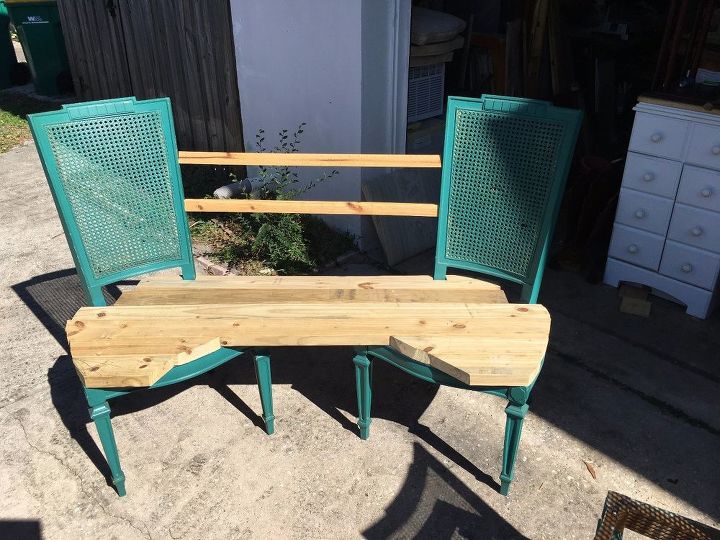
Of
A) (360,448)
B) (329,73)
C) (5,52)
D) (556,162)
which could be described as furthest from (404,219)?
(5,52)

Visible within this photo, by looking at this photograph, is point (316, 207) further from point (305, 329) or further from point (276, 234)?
point (276, 234)

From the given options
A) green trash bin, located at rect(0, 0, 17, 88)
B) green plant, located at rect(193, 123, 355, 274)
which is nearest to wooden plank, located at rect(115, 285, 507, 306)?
green plant, located at rect(193, 123, 355, 274)

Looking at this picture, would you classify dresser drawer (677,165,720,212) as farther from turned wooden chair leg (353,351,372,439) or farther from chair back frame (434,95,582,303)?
turned wooden chair leg (353,351,372,439)

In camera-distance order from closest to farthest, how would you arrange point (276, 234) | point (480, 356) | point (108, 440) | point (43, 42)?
point (480, 356)
point (108, 440)
point (276, 234)
point (43, 42)

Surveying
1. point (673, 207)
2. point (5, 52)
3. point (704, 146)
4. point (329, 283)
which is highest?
point (704, 146)

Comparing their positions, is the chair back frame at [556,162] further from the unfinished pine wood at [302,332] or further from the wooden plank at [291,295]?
the unfinished pine wood at [302,332]

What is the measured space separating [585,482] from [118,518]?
214 centimetres

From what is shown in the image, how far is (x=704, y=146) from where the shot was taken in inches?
154

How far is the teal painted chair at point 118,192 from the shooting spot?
9.92ft

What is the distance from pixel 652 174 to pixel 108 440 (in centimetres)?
354

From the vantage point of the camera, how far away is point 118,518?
9.41 feet

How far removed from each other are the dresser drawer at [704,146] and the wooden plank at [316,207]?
70.2 inches

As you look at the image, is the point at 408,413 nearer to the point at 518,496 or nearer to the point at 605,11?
the point at 518,496

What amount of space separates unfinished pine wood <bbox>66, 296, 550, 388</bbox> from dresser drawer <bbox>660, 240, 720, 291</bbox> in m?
1.74
